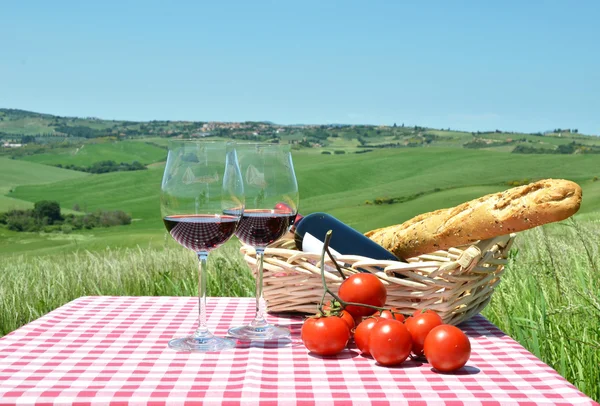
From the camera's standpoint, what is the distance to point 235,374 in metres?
1.59

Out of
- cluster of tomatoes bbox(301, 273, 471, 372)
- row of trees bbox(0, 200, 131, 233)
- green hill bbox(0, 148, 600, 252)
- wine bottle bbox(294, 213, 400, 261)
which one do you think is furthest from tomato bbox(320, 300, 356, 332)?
row of trees bbox(0, 200, 131, 233)

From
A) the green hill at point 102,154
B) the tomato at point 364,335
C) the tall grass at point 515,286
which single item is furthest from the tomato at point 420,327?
the green hill at point 102,154

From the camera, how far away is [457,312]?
2.11 m

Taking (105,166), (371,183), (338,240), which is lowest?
(105,166)

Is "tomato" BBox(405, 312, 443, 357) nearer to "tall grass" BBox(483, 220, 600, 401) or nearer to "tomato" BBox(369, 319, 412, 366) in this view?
"tomato" BBox(369, 319, 412, 366)

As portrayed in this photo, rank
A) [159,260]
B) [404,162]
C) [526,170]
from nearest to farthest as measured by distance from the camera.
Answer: [159,260]
[526,170]
[404,162]

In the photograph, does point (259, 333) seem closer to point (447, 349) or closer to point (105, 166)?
point (447, 349)

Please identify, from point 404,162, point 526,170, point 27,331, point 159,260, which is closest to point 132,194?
point 404,162

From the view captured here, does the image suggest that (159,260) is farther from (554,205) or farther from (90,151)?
(90,151)

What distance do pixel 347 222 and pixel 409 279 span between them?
14.3 meters

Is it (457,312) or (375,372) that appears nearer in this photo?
(375,372)

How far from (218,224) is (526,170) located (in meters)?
27.4

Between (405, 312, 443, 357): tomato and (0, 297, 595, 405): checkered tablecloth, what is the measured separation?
0.15 feet

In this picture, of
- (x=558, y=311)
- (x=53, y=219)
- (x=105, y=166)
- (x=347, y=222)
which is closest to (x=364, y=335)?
(x=558, y=311)
